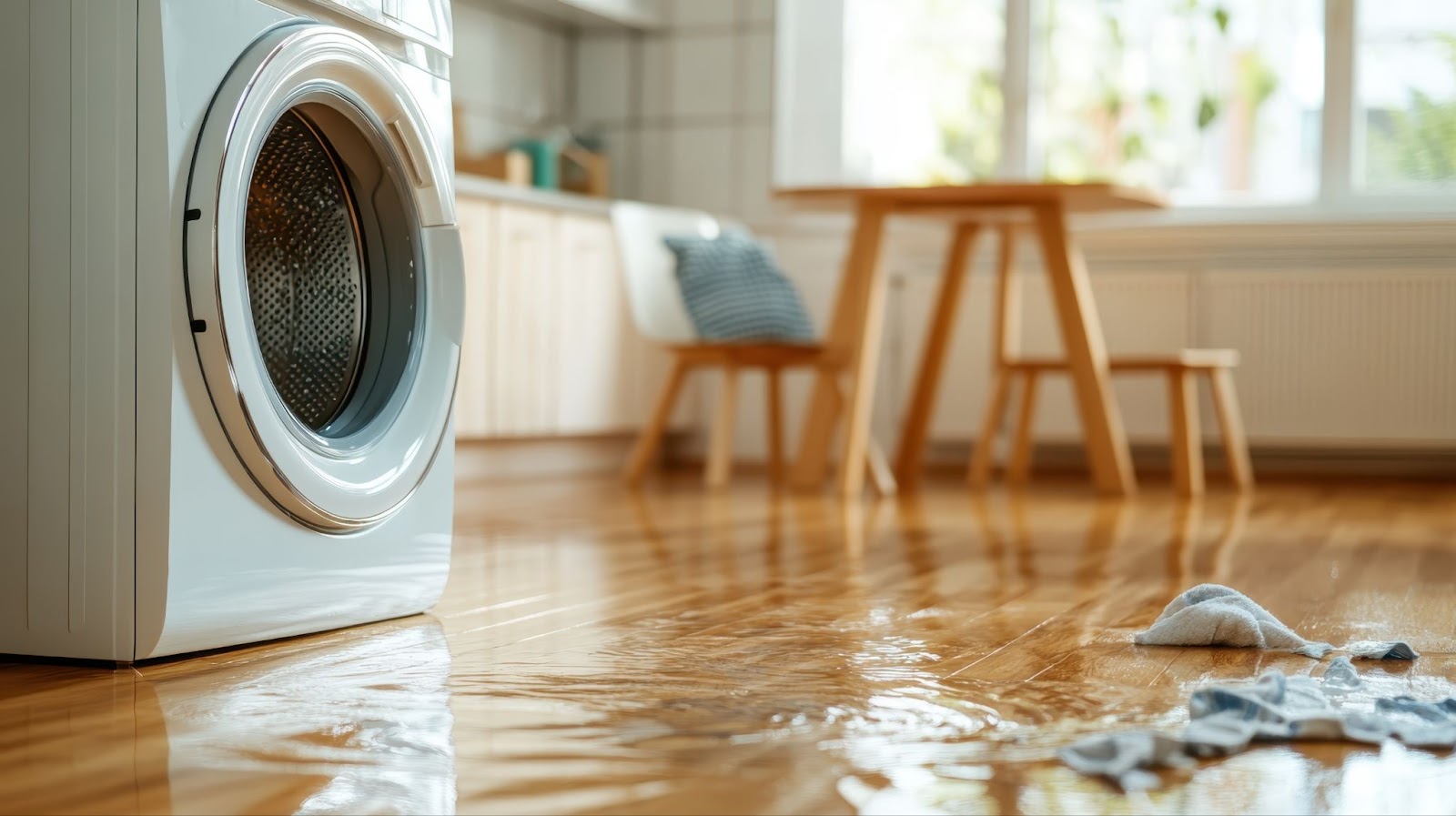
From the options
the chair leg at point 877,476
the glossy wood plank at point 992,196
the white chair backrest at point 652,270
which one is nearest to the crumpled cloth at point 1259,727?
the glossy wood plank at point 992,196

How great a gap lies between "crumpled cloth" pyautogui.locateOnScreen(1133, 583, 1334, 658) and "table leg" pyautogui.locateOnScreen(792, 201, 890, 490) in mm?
2142

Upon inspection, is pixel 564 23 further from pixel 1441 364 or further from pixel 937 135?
pixel 1441 364

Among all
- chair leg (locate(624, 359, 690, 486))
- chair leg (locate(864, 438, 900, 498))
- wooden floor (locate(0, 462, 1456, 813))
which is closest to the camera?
wooden floor (locate(0, 462, 1456, 813))

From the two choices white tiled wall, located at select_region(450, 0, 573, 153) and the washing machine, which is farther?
white tiled wall, located at select_region(450, 0, 573, 153)

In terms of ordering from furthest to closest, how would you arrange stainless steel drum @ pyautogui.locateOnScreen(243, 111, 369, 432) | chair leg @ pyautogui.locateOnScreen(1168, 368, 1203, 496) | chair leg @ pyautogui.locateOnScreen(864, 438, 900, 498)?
chair leg @ pyautogui.locateOnScreen(1168, 368, 1203, 496), chair leg @ pyautogui.locateOnScreen(864, 438, 900, 498), stainless steel drum @ pyautogui.locateOnScreen(243, 111, 369, 432)

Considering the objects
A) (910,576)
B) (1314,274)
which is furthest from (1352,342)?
(910,576)

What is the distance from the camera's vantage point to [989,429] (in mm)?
4508

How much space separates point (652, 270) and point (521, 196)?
1.32ft

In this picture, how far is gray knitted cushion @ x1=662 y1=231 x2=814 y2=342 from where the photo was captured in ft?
13.3

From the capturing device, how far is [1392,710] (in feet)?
4.03

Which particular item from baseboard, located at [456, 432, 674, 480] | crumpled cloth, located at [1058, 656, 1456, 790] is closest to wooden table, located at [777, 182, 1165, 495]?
baseboard, located at [456, 432, 674, 480]

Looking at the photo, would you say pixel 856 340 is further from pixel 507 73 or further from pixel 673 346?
pixel 507 73

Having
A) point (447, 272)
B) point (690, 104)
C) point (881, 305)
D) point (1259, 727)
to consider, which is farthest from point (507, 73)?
point (1259, 727)

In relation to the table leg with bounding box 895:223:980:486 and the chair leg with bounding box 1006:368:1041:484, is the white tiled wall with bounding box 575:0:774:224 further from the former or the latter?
the chair leg with bounding box 1006:368:1041:484
